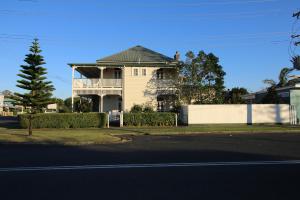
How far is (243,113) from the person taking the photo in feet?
119

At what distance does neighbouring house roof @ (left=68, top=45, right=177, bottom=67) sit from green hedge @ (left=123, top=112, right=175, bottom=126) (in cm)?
767

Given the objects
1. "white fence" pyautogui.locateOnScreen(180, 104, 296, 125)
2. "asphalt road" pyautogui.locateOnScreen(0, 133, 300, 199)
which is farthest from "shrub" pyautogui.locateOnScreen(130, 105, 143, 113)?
"asphalt road" pyautogui.locateOnScreen(0, 133, 300, 199)

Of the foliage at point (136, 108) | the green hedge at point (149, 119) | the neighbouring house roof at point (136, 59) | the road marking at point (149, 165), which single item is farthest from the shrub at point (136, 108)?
the road marking at point (149, 165)

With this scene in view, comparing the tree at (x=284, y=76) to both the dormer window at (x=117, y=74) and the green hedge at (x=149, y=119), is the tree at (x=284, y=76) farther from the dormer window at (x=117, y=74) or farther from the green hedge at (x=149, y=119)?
the green hedge at (x=149, y=119)

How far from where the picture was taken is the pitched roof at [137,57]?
42684 mm

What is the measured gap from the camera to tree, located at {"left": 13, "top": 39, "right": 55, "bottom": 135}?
84.7 ft

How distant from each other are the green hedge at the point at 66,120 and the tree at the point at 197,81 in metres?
9.78

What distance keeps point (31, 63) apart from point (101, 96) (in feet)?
49.5

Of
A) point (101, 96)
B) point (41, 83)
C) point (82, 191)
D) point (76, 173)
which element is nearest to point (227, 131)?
point (41, 83)

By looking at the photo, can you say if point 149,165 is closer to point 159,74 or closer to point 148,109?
point 148,109

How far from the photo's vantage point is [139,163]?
38.3ft

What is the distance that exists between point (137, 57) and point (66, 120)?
43.8 feet

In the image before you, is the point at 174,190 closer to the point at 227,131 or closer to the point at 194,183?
the point at 194,183

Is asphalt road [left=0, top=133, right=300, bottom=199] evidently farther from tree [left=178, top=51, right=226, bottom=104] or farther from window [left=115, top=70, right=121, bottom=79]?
window [left=115, top=70, right=121, bottom=79]
